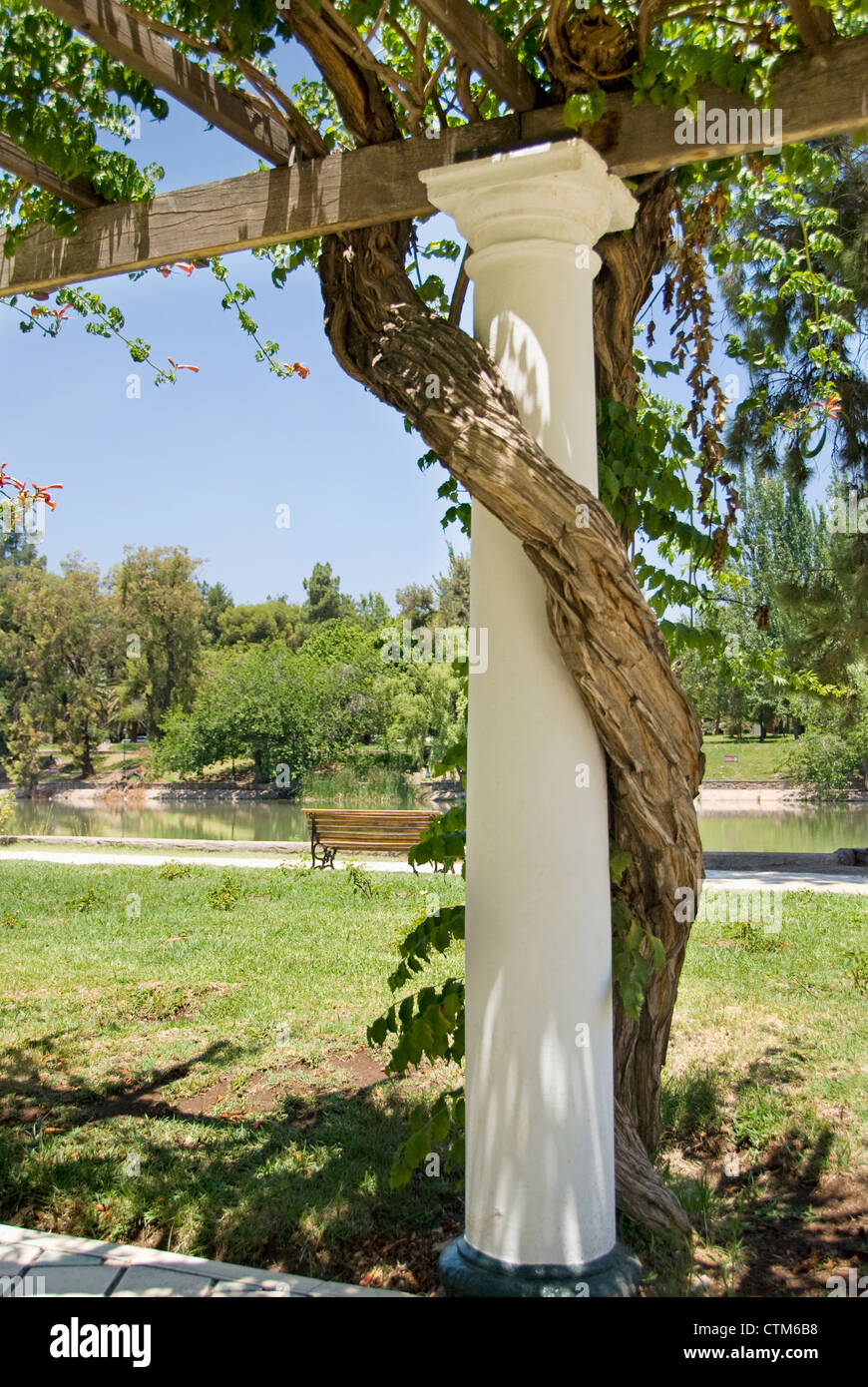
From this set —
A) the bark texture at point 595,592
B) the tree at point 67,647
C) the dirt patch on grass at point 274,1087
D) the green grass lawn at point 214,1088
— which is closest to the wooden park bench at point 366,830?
the green grass lawn at point 214,1088

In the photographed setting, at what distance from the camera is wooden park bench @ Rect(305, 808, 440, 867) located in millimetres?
10297

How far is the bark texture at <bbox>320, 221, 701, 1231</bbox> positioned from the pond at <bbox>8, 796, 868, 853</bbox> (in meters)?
11.5

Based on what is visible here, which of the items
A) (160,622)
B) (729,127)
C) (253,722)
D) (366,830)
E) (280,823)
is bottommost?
(280,823)

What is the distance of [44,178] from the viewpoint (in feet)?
11.3

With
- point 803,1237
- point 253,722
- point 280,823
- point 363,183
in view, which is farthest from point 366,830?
point 253,722

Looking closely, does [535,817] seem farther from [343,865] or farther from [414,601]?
[414,601]

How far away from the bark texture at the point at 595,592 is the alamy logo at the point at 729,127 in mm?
618

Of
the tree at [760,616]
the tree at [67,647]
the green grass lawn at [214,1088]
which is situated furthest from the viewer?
the tree at [67,647]

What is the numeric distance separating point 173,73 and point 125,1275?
330cm

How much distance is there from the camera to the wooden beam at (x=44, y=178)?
3.40 metres

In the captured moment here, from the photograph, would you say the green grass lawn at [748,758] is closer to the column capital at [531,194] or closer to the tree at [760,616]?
the tree at [760,616]
